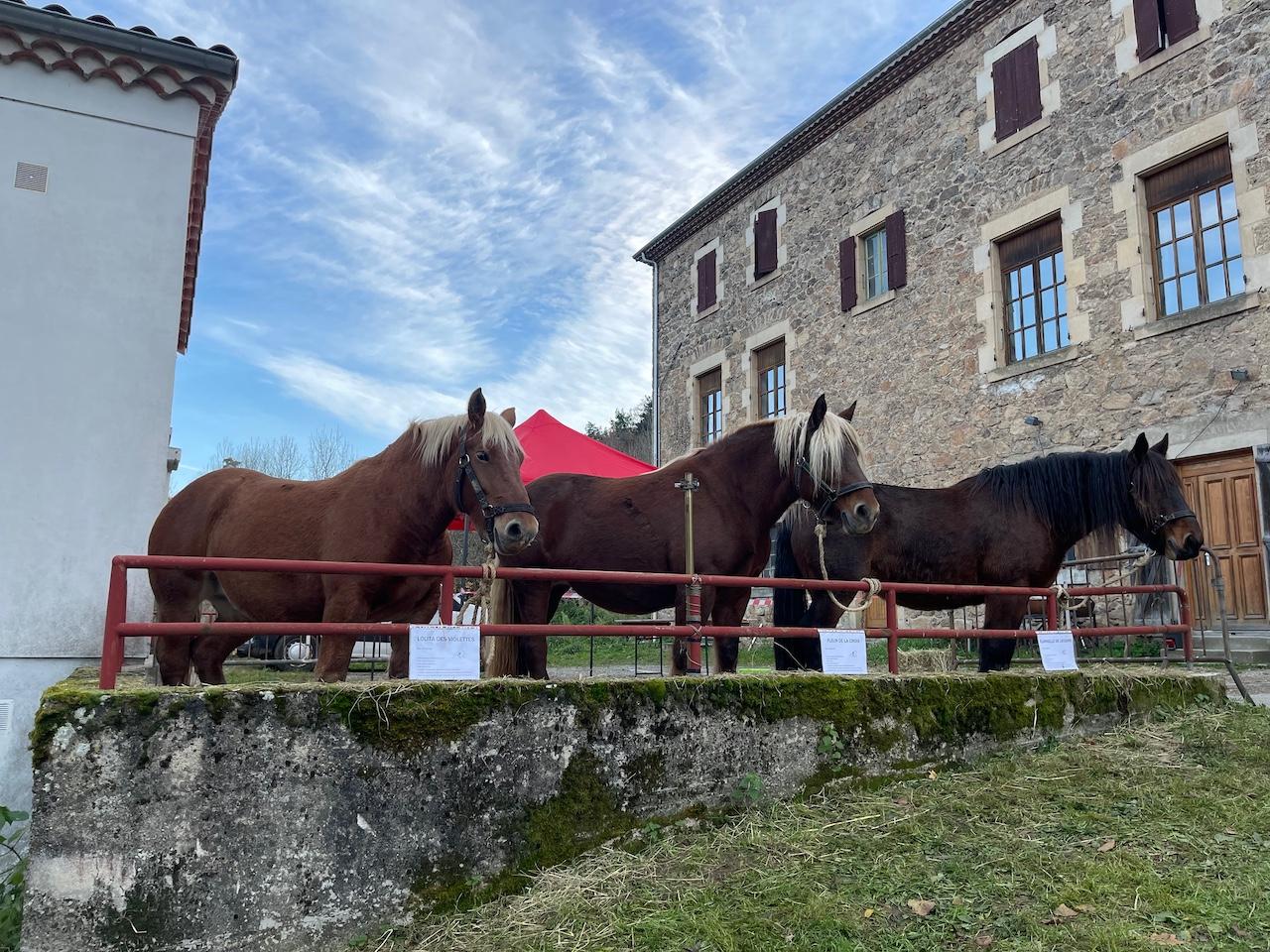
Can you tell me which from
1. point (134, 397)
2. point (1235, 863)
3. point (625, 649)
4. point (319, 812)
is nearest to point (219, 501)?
point (134, 397)

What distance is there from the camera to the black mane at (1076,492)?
587 cm

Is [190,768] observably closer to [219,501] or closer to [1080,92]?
[219,501]

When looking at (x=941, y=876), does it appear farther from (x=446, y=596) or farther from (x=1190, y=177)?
(x=1190, y=177)

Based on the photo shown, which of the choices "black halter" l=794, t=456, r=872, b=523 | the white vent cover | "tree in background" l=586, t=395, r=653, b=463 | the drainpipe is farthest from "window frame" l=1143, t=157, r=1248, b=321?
"tree in background" l=586, t=395, r=653, b=463

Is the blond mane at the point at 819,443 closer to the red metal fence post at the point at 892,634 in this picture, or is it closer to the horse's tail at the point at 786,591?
the red metal fence post at the point at 892,634

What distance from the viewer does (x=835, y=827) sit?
372 cm

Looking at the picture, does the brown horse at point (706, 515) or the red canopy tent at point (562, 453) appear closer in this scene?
the brown horse at point (706, 515)

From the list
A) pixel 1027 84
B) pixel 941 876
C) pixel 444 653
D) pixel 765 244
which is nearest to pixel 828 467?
pixel 941 876

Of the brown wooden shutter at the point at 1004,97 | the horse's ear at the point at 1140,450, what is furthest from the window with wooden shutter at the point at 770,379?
the horse's ear at the point at 1140,450

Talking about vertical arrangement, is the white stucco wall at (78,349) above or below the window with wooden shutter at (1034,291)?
below

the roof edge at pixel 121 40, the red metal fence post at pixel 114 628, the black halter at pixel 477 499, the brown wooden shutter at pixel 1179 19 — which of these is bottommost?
the red metal fence post at pixel 114 628

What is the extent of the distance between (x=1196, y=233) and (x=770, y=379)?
825 centimetres

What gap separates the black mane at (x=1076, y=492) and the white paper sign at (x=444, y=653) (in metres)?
4.14

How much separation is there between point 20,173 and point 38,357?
1.34 m
